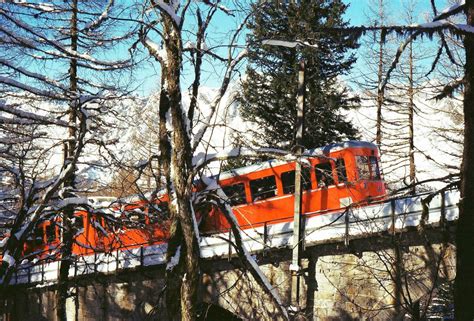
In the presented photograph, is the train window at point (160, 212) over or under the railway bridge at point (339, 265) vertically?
over

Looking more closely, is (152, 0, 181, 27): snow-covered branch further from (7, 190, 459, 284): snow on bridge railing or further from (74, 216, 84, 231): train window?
(74, 216, 84, 231): train window

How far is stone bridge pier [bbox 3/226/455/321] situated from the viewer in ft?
33.3

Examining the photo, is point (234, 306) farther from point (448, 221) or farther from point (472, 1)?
point (472, 1)

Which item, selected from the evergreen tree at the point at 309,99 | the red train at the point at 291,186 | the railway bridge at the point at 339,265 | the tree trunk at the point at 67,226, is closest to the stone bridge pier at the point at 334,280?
the railway bridge at the point at 339,265

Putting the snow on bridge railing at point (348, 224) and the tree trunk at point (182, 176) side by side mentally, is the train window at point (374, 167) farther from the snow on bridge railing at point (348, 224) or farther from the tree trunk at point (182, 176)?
the tree trunk at point (182, 176)

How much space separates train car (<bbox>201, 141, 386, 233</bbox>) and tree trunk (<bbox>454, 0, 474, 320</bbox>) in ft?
27.4

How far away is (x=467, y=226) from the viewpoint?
6.76m

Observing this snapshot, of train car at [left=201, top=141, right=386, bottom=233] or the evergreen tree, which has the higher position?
the evergreen tree

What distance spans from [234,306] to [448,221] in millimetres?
5528

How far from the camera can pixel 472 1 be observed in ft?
24.1

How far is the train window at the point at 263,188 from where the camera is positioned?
16750 mm

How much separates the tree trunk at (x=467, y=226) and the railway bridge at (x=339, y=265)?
123 cm

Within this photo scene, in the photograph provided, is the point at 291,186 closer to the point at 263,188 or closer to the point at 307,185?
the point at 307,185

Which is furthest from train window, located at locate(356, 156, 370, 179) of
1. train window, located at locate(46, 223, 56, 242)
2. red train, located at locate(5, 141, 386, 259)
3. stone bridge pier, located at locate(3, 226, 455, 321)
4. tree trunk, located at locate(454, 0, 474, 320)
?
train window, located at locate(46, 223, 56, 242)
